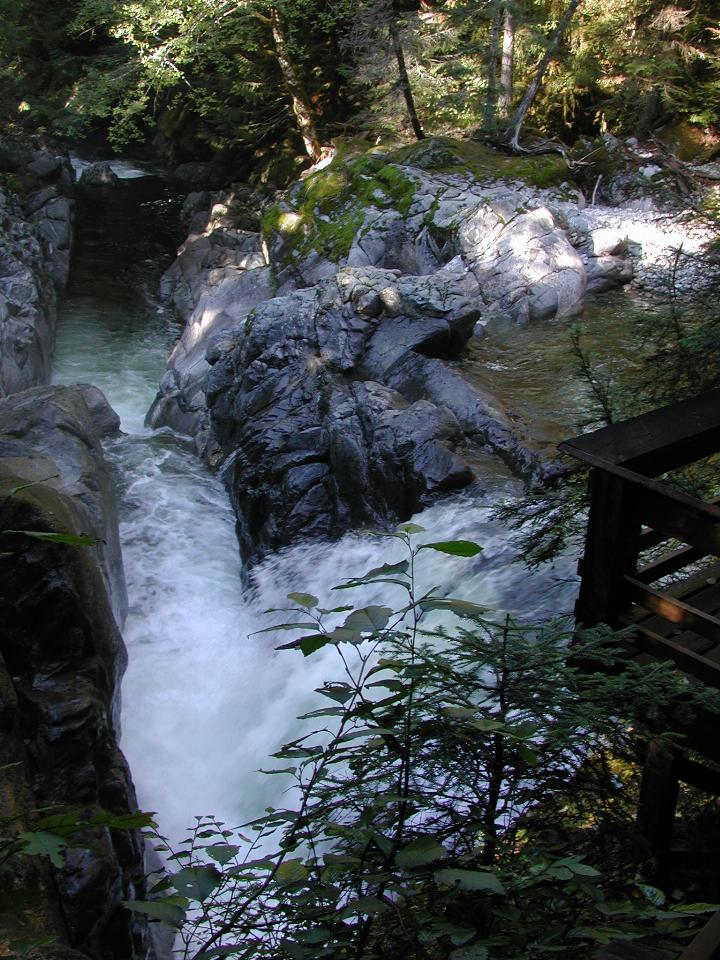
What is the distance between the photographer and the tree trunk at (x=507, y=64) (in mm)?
15031

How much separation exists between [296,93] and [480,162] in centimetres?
538

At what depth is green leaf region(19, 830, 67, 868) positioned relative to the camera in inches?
56.2

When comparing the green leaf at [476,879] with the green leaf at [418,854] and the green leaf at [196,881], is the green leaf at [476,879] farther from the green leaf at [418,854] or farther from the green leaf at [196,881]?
the green leaf at [196,881]

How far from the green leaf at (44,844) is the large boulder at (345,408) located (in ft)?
23.1

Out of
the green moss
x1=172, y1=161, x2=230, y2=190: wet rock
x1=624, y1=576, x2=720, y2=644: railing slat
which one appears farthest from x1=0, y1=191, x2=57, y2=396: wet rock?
x1=624, y1=576, x2=720, y2=644: railing slat

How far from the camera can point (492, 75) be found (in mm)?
15438

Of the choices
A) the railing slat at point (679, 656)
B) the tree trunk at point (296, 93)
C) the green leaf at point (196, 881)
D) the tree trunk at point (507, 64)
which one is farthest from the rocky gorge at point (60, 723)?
the tree trunk at point (296, 93)

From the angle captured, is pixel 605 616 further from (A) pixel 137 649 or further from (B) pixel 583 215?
(B) pixel 583 215

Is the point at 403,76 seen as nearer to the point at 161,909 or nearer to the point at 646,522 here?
the point at 646,522

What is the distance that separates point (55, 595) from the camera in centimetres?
480

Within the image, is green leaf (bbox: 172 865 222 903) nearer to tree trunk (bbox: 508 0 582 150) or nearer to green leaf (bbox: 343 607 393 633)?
green leaf (bbox: 343 607 393 633)

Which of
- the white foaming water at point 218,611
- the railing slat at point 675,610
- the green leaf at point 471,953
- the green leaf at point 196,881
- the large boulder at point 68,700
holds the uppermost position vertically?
the green leaf at point 196,881

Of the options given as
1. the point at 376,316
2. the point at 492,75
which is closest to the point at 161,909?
the point at 376,316

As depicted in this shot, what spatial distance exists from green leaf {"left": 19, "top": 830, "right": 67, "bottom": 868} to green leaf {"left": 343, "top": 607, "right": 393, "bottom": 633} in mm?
746
